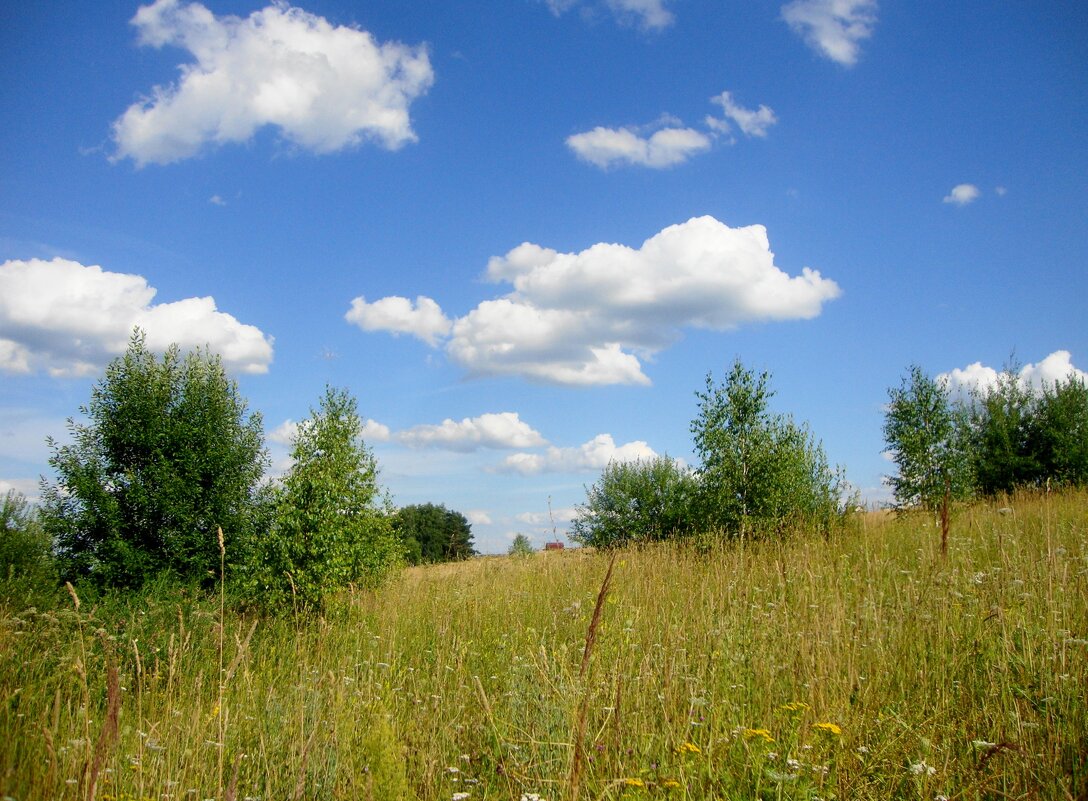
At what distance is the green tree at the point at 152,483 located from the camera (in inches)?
594

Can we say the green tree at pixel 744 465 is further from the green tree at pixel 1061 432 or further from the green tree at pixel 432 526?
the green tree at pixel 432 526

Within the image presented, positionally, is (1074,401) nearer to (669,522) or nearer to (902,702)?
(669,522)

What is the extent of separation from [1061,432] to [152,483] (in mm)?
36574

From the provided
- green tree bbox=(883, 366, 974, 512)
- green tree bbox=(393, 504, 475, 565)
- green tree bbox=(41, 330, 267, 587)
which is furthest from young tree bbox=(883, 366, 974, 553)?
green tree bbox=(393, 504, 475, 565)

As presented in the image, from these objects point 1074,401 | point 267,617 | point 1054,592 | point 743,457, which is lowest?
point 267,617

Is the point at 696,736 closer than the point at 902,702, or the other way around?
the point at 696,736

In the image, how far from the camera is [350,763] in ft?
10.6

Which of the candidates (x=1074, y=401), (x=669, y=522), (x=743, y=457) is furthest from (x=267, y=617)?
A: (x=1074, y=401)

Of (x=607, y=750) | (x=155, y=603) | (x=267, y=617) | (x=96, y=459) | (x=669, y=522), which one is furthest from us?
(x=669, y=522)

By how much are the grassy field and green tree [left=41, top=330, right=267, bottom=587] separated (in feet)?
28.5

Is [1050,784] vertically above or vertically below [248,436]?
below

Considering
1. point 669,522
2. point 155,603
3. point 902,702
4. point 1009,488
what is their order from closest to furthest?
point 902,702 → point 155,603 → point 669,522 → point 1009,488

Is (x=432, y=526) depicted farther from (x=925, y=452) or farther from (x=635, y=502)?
(x=925, y=452)

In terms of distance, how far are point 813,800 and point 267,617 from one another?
9443 millimetres
